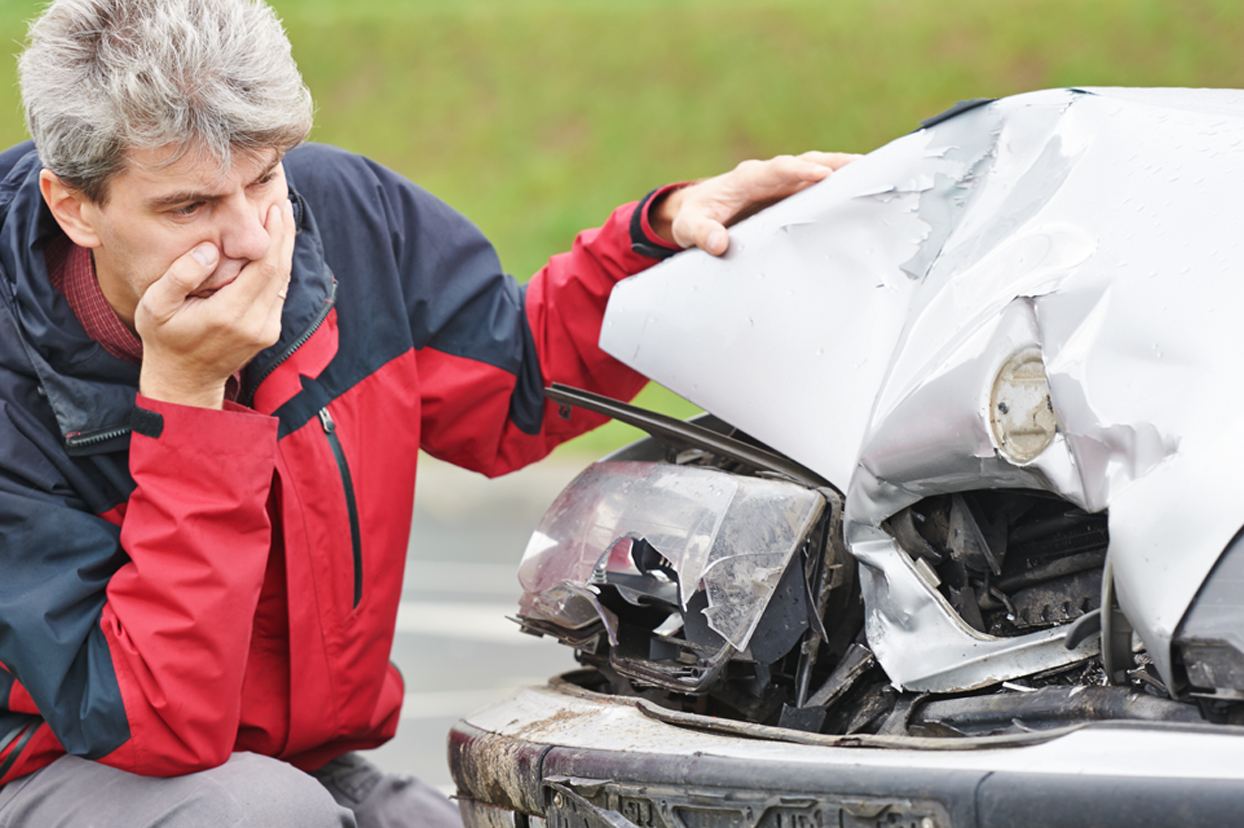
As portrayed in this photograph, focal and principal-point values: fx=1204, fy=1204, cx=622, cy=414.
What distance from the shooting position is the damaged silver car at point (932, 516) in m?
1.25

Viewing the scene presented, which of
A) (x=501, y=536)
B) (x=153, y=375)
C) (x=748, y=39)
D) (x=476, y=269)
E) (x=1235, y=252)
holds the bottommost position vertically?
(x=501, y=536)

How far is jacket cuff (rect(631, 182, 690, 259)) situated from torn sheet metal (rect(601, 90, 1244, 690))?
0.17 m

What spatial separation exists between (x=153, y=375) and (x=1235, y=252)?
4.79 ft

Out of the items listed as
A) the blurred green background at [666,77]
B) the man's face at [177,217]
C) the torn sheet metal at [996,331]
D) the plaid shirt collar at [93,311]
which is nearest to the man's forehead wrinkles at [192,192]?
the man's face at [177,217]

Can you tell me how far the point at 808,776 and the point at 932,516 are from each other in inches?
17.5

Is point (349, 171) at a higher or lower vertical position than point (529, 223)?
higher

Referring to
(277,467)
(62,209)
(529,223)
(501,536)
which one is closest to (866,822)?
(277,467)

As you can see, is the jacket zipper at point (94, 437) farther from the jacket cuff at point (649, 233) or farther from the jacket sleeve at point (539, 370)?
the jacket cuff at point (649, 233)

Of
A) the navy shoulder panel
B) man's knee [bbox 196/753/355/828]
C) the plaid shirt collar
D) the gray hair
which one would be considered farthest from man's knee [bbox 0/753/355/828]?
the gray hair

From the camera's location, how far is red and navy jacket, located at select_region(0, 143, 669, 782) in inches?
68.3

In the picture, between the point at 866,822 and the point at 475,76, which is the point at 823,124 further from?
the point at 866,822

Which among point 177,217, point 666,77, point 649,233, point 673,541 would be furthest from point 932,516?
point 666,77

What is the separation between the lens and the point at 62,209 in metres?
1.83

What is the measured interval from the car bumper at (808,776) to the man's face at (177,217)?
828 millimetres
